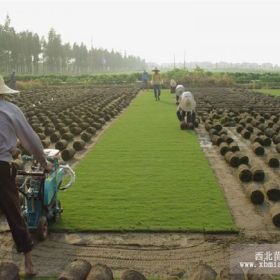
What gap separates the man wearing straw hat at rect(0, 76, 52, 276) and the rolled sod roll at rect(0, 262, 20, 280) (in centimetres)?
23

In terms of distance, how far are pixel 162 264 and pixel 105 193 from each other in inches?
111

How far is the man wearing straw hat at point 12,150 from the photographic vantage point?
171 inches

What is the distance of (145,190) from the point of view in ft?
25.6

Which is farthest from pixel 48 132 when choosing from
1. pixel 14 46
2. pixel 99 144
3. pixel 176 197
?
pixel 14 46

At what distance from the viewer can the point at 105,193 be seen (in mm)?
7652

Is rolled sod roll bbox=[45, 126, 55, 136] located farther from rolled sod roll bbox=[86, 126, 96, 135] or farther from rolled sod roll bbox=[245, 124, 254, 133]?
rolled sod roll bbox=[245, 124, 254, 133]

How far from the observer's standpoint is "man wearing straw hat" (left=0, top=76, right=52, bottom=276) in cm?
434

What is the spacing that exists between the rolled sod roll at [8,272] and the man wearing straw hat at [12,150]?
23 cm

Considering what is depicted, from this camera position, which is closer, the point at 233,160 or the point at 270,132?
the point at 233,160

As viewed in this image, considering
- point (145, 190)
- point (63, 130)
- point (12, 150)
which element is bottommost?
point (145, 190)

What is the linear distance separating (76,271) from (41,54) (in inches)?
2968

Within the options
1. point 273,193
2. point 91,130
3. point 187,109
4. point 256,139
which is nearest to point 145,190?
point 273,193

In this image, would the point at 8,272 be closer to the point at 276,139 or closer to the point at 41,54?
the point at 276,139

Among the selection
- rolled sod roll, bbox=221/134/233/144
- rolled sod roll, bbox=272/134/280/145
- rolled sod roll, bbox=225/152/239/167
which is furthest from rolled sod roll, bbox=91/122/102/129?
rolled sod roll, bbox=225/152/239/167
